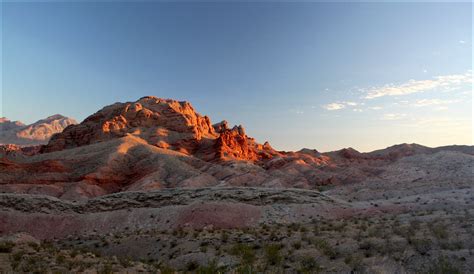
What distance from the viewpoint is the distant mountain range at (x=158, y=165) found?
51.2 metres

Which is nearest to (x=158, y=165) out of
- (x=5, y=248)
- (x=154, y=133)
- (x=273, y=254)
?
(x=154, y=133)

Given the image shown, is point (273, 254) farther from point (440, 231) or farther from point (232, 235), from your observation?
point (440, 231)

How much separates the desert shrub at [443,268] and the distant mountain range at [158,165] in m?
38.1

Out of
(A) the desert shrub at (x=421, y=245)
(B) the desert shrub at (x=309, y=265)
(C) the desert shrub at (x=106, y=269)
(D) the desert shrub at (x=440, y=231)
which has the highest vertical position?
(D) the desert shrub at (x=440, y=231)

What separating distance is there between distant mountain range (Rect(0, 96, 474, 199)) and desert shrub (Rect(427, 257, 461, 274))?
Result: 38.1m

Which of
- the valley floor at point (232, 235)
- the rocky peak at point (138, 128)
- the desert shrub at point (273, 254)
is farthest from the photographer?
the rocky peak at point (138, 128)

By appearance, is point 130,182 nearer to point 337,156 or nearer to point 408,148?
point 337,156

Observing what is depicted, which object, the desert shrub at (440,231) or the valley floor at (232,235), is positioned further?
the desert shrub at (440,231)

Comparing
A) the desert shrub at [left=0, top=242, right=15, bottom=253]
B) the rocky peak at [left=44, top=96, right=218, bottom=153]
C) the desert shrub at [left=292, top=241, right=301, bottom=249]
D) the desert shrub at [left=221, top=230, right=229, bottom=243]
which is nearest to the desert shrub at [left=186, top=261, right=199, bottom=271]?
the desert shrub at [left=221, top=230, right=229, bottom=243]

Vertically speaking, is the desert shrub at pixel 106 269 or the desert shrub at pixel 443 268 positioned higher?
the desert shrub at pixel 443 268

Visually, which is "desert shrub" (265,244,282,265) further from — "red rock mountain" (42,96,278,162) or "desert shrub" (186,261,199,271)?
"red rock mountain" (42,96,278,162)

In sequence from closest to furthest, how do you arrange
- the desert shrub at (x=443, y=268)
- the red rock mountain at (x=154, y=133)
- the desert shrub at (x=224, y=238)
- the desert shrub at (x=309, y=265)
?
the desert shrub at (x=443, y=268), the desert shrub at (x=309, y=265), the desert shrub at (x=224, y=238), the red rock mountain at (x=154, y=133)

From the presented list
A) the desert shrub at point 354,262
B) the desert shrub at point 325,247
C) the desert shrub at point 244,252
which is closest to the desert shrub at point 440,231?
the desert shrub at point 354,262

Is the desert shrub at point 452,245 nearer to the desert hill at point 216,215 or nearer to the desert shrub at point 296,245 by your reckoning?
the desert hill at point 216,215
